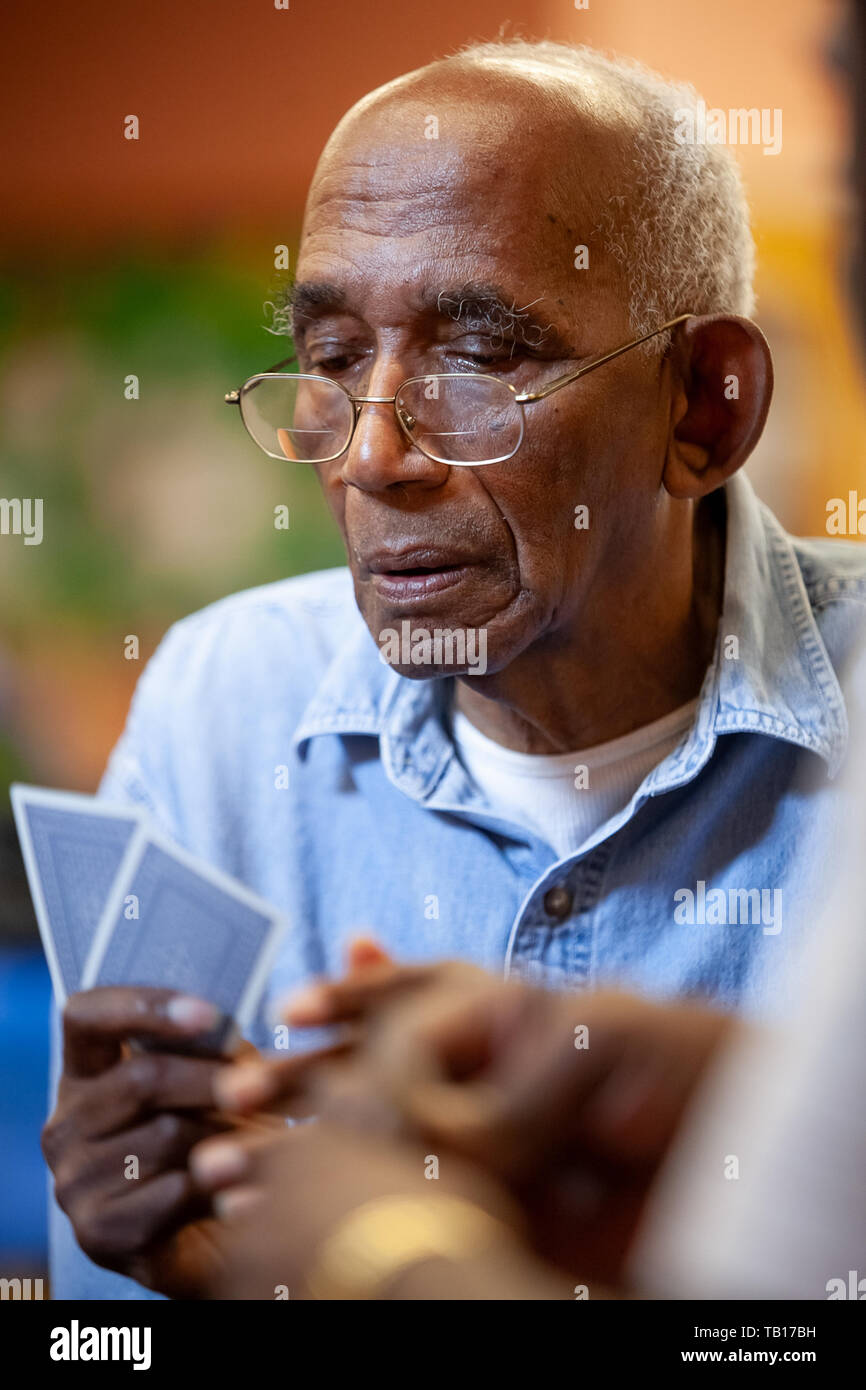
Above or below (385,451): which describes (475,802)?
below

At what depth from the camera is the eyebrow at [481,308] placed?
3.66 ft

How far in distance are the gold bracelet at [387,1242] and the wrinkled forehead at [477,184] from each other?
82cm

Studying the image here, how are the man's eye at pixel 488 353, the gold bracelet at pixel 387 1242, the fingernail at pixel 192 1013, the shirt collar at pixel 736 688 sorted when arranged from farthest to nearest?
the fingernail at pixel 192 1013
the shirt collar at pixel 736 688
the man's eye at pixel 488 353
the gold bracelet at pixel 387 1242

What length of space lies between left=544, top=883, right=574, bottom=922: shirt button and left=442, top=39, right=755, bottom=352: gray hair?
54cm

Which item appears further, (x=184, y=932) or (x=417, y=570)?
(x=184, y=932)

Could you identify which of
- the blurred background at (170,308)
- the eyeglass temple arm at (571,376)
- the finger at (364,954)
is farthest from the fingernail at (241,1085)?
the eyeglass temple arm at (571,376)

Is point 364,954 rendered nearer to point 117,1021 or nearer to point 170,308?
point 117,1021

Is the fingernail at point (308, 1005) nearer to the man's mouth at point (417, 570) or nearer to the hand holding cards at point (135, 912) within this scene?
the hand holding cards at point (135, 912)

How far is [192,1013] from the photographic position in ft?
4.44

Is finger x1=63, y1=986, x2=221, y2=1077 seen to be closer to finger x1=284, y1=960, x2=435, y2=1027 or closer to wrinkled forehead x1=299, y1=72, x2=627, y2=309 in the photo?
finger x1=284, y1=960, x2=435, y2=1027

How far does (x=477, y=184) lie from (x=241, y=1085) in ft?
3.05

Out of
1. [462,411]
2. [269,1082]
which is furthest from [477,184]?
[269,1082]

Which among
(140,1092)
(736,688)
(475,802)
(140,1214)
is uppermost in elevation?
(736,688)
